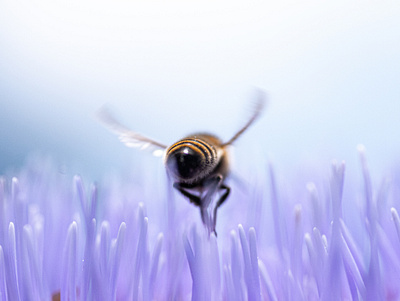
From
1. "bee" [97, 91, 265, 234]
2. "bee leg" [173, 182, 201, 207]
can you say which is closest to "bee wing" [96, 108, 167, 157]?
"bee" [97, 91, 265, 234]

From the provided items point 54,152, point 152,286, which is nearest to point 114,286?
point 152,286

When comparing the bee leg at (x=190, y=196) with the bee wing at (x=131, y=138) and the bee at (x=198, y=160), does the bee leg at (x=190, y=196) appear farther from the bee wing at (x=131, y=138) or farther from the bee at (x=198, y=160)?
the bee wing at (x=131, y=138)

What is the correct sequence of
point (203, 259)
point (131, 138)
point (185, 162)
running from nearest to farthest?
point (203, 259) < point (185, 162) < point (131, 138)

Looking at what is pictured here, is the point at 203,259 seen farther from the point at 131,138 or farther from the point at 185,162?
the point at 131,138

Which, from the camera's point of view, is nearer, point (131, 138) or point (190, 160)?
point (190, 160)

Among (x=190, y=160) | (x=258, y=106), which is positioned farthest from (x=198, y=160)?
(x=258, y=106)

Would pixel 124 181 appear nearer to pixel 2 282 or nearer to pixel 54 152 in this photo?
pixel 2 282

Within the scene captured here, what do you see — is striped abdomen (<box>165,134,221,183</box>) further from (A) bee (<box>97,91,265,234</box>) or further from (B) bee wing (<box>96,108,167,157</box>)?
(B) bee wing (<box>96,108,167,157</box>)

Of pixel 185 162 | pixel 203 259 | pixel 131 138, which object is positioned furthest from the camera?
pixel 131 138
